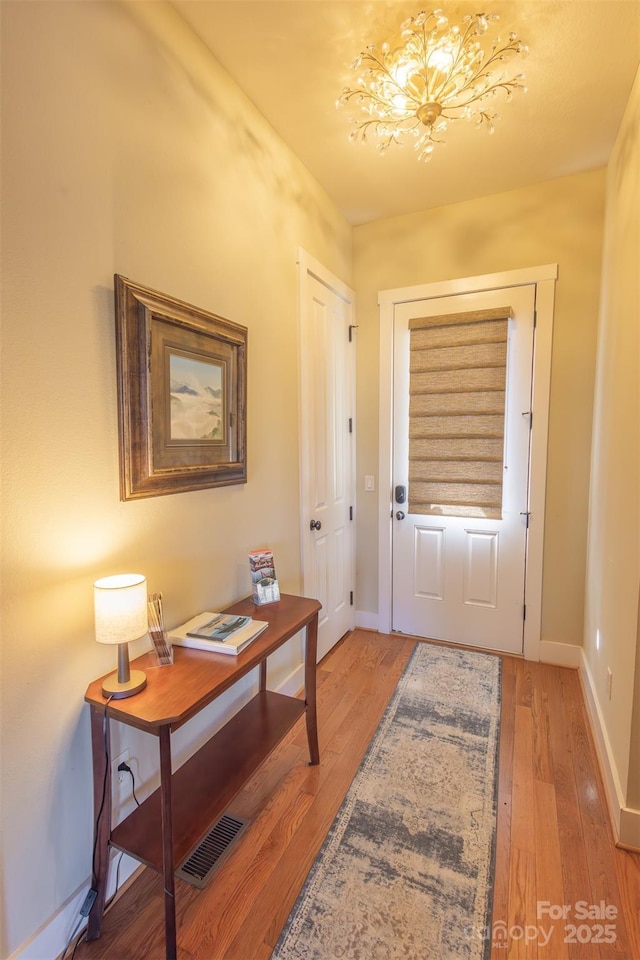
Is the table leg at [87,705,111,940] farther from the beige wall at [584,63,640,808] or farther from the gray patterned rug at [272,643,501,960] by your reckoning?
the beige wall at [584,63,640,808]

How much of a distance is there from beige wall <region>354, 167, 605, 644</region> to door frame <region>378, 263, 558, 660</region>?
0.15 feet

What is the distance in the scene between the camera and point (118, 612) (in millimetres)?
1115

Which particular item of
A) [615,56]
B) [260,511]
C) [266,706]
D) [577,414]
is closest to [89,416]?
[260,511]

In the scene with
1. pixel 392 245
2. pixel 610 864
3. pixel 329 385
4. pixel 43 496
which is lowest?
pixel 610 864

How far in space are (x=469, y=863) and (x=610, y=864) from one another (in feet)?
1.57

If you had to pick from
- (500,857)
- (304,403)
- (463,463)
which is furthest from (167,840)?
(463,463)

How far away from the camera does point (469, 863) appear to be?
144cm

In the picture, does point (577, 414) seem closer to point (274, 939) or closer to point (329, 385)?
point (329, 385)

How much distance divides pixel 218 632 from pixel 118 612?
43cm

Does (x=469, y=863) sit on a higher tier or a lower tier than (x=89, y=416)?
lower

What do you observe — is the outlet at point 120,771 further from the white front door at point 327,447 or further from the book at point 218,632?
the white front door at point 327,447

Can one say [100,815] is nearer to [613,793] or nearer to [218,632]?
[218,632]

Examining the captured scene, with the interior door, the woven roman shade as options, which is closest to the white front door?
the interior door

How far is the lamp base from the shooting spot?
3.76 feet
